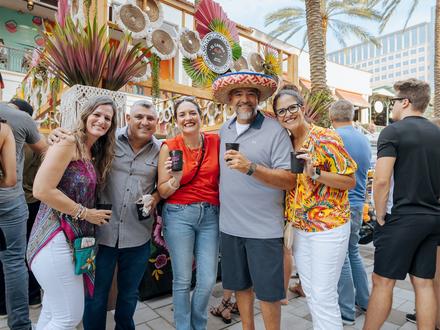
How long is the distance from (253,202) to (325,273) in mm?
631

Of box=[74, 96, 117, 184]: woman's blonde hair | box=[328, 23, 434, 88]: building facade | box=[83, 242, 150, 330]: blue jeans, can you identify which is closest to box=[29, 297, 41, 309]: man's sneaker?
box=[83, 242, 150, 330]: blue jeans

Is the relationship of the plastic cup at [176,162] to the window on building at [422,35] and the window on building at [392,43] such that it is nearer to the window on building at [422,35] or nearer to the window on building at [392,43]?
the window on building at [422,35]

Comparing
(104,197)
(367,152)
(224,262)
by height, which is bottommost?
(224,262)

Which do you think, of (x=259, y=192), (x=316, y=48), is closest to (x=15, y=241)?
(x=259, y=192)

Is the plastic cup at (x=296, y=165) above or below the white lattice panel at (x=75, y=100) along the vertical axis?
below

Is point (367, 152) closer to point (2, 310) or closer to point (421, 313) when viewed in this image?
point (421, 313)

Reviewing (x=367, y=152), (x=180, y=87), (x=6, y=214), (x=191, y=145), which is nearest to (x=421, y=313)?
(x=367, y=152)

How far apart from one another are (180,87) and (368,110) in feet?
79.9

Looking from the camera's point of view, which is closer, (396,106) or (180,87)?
(396,106)

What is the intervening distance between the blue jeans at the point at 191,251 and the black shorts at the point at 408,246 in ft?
4.00

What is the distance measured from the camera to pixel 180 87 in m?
5.35

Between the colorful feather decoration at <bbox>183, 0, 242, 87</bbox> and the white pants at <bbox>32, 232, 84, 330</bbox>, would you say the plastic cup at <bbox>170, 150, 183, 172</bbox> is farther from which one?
the colorful feather decoration at <bbox>183, 0, 242, 87</bbox>

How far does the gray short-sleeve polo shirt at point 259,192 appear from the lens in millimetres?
2121

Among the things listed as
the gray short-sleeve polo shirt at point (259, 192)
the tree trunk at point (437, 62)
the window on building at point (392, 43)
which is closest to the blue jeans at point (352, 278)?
the gray short-sleeve polo shirt at point (259, 192)
